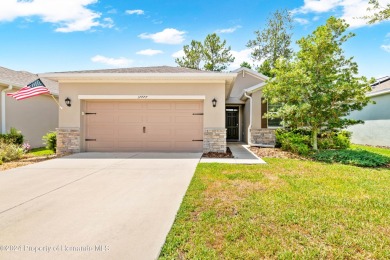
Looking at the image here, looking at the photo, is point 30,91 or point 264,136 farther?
point 264,136

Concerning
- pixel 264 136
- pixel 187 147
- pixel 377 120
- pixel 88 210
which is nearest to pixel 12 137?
pixel 187 147

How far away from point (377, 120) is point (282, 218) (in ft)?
43.7

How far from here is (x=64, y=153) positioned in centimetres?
943

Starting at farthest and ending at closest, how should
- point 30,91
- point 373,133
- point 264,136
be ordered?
point 373,133 < point 264,136 < point 30,91

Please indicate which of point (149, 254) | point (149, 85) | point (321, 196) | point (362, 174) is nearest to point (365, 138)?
point (362, 174)

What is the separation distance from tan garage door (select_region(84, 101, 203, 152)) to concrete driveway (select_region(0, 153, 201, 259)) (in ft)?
9.92

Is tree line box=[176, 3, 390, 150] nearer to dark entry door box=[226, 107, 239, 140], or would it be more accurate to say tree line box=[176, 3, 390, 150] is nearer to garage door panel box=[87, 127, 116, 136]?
dark entry door box=[226, 107, 239, 140]

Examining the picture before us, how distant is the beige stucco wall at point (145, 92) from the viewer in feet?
30.1

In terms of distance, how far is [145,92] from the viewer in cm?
935

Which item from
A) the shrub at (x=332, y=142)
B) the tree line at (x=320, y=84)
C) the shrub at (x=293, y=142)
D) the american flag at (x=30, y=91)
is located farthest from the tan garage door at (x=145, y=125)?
the shrub at (x=332, y=142)

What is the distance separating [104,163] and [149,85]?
12.5 ft

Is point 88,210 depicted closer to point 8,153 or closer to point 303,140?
point 8,153

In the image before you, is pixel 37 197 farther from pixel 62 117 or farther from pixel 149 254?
pixel 62 117

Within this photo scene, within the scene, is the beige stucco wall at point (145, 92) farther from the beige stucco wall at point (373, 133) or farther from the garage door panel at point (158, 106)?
the beige stucco wall at point (373, 133)
